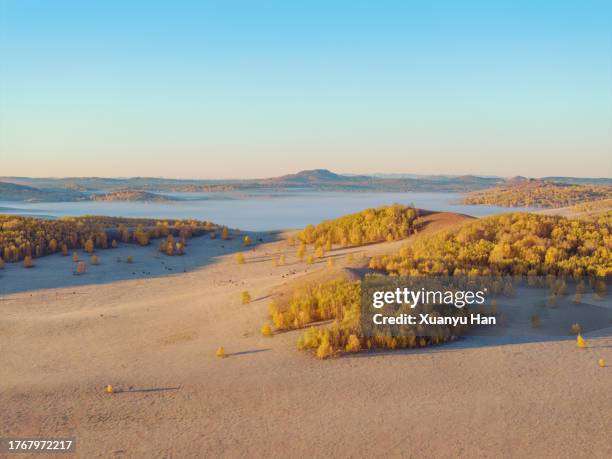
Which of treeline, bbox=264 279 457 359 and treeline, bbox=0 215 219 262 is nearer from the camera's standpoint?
treeline, bbox=264 279 457 359

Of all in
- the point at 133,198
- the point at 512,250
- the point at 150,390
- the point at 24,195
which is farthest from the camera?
the point at 24,195

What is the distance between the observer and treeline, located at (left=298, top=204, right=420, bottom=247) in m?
18.3

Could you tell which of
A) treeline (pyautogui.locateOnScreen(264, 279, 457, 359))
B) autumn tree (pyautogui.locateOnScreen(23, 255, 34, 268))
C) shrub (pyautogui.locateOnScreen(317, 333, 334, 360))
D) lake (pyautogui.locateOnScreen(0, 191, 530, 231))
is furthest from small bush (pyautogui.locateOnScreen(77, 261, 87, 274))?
lake (pyautogui.locateOnScreen(0, 191, 530, 231))

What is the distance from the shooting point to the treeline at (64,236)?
16828 mm

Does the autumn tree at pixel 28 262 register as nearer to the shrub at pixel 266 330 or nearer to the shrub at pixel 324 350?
the shrub at pixel 266 330

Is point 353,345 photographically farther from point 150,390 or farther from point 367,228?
point 367,228

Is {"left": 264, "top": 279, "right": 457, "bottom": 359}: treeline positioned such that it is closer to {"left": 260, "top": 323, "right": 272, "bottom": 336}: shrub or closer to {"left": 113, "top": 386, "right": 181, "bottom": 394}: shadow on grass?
{"left": 260, "top": 323, "right": 272, "bottom": 336}: shrub

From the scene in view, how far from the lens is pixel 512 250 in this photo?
12492mm

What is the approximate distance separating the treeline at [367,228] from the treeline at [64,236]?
5.32m

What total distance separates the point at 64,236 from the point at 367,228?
11.4m

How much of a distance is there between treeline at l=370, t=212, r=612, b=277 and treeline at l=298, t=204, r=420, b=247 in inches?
132

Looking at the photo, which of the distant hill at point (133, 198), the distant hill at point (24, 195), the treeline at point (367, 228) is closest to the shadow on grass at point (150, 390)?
the treeline at point (367, 228)

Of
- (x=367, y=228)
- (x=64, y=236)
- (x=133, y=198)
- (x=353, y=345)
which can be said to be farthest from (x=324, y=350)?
(x=133, y=198)

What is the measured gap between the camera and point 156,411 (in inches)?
218
